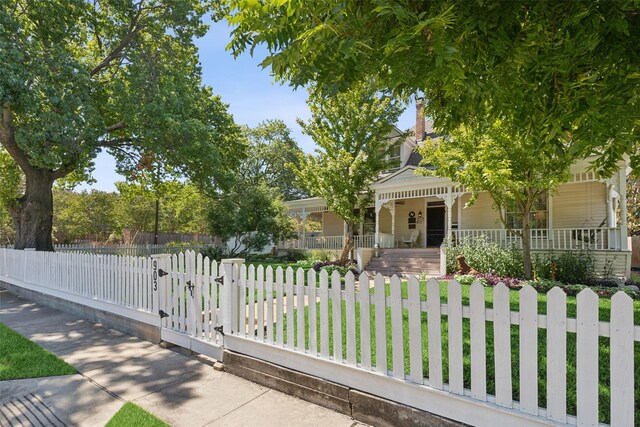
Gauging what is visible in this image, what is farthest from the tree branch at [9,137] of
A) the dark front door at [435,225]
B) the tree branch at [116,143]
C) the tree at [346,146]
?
the dark front door at [435,225]

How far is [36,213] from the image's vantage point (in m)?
12.6

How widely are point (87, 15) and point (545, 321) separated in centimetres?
1567

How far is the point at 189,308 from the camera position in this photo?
4.95 m

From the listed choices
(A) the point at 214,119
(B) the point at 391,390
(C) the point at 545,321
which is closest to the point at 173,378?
(B) the point at 391,390

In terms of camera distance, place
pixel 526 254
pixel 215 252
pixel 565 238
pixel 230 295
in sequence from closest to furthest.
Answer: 1. pixel 230 295
2. pixel 526 254
3. pixel 565 238
4. pixel 215 252

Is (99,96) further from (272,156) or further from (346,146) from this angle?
(272,156)

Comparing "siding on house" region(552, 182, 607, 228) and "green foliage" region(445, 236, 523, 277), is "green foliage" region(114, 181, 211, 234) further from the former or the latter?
"siding on house" region(552, 182, 607, 228)

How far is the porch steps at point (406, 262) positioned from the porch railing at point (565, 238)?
3.84ft

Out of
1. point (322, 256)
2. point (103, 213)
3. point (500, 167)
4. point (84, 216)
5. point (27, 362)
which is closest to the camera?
point (27, 362)

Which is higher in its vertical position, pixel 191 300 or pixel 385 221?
pixel 385 221

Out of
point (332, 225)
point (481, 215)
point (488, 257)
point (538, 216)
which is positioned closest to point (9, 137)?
point (332, 225)

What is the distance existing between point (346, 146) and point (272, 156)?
22.6 m

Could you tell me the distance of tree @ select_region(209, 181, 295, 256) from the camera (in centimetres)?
1617

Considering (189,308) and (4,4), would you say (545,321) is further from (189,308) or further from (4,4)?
(4,4)
